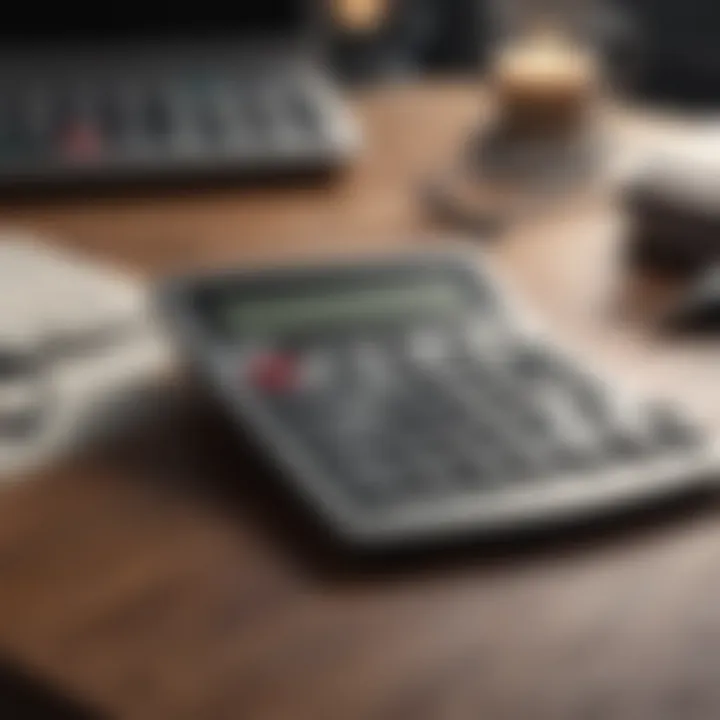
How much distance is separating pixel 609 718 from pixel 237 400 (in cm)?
18

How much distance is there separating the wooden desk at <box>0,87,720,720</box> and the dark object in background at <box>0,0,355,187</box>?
27cm

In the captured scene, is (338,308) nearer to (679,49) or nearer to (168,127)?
(168,127)

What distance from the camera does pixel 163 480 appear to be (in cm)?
58

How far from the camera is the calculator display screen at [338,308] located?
2.10 ft

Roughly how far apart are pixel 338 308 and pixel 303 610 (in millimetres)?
173

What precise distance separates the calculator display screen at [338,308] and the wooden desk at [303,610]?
1.6 inches

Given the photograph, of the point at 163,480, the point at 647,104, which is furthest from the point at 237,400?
the point at 647,104

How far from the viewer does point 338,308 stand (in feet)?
2.16

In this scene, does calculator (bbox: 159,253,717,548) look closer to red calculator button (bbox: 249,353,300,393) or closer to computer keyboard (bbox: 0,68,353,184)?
red calculator button (bbox: 249,353,300,393)

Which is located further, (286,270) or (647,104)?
(647,104)

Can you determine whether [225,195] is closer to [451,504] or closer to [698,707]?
[451,504]

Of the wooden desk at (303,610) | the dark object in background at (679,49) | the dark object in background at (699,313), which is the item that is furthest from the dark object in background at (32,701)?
the dark object in background at (679,49)

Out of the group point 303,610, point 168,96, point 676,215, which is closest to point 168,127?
point 168,96

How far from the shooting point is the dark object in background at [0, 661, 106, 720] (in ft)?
1.52
